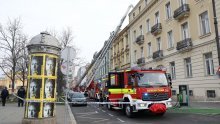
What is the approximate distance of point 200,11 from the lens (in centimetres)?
2206

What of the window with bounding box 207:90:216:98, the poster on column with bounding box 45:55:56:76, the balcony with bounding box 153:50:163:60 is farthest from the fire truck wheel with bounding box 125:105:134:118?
the balcony with bounding box 153:50:163:60

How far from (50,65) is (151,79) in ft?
19.9

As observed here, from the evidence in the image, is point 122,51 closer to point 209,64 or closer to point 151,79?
point 209,64

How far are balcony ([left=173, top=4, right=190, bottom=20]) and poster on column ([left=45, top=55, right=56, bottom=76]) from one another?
17.9 meters

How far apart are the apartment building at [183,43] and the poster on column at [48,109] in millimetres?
15180

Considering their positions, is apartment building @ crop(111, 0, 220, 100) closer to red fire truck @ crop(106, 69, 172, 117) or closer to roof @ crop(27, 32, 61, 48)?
red fire truck @ crop(106, 69, 172, 117)

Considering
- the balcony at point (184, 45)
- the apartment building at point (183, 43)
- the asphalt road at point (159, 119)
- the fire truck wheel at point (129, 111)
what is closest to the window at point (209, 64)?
the apartment building at point (183, 43)

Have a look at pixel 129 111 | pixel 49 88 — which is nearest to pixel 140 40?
pixel 129 111

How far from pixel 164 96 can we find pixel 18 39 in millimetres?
25407

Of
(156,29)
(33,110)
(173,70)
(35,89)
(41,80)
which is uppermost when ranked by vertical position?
(156,29)

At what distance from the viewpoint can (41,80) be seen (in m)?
9.36

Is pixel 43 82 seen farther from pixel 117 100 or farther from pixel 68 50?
pixel 117 100

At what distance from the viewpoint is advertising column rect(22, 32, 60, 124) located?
365 inches

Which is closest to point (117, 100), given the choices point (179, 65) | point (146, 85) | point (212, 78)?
point (146, 85)
